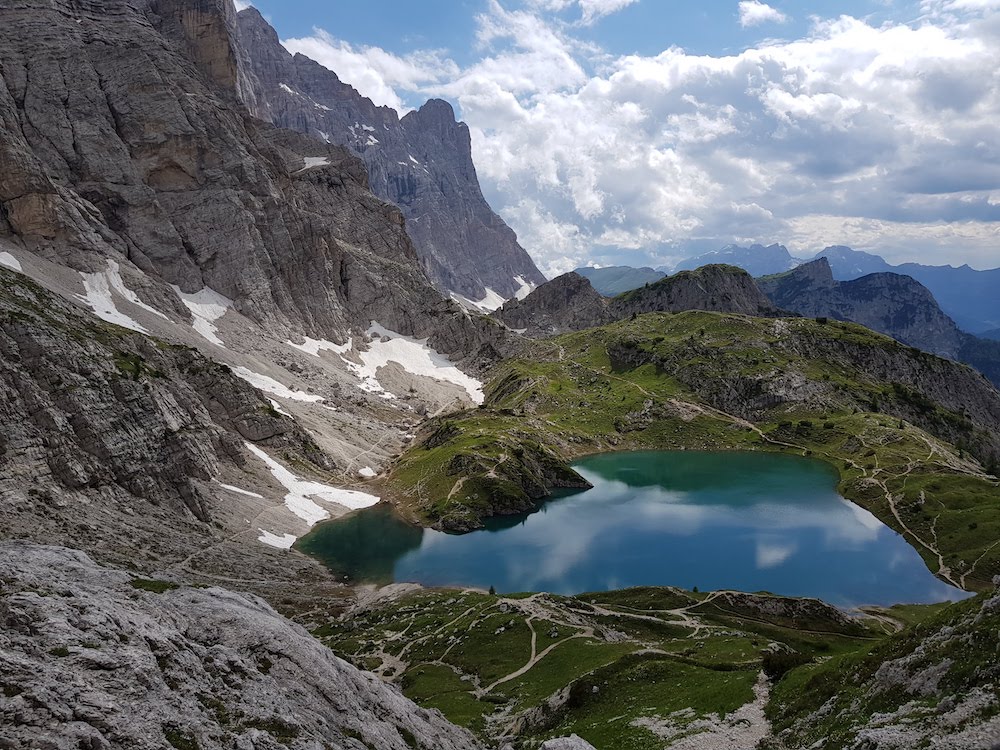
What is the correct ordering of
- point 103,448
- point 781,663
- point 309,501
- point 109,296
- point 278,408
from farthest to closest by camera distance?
1. point 109,296
2. point 278,408
3. point 309,501
4. point 103,448
5. point 781,663

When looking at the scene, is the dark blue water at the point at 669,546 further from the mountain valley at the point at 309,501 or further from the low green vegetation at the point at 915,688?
the low green vegetation at the point at 915,688

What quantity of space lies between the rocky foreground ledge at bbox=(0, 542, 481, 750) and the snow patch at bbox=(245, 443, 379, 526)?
263 ft

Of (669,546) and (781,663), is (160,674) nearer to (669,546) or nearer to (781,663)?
(781,663)

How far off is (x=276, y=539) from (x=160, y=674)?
8174 cm

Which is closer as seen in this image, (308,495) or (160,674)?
(160,674)

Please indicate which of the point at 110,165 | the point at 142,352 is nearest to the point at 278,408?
the point at 142,352

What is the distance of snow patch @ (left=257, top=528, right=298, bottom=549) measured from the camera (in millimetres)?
93062

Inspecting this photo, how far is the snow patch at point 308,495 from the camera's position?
4237 inches

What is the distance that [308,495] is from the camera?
4441 inches

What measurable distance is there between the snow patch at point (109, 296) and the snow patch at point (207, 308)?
1188cm

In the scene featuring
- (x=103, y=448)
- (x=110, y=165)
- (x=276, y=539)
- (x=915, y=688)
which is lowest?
(x=276, y=539)

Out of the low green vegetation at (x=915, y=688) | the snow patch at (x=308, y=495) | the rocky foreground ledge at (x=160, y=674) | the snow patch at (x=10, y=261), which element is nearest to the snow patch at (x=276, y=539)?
the snow patch at (x=308, y=495)

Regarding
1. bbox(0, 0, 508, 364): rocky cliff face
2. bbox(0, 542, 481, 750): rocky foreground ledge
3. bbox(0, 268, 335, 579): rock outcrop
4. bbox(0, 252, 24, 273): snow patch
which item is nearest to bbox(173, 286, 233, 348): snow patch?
bbox(0, 0, 508, 364): rocky cliff face

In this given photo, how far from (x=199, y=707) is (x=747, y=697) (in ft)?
88.7
